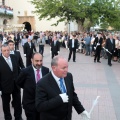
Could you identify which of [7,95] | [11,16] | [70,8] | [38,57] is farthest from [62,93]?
[11,16]

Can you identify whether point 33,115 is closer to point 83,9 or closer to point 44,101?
point 44,101

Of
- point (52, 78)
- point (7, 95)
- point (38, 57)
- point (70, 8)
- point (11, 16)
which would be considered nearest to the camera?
point (52, 78)

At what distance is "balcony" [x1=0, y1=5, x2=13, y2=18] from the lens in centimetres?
4741

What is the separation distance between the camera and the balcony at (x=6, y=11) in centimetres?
4741

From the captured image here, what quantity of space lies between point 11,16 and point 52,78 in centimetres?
4851

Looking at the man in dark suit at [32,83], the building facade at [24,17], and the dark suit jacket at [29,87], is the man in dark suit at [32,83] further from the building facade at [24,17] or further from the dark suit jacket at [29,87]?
the building facade at [24,17]

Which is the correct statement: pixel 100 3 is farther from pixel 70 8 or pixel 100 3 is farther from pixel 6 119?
pixel 6 119

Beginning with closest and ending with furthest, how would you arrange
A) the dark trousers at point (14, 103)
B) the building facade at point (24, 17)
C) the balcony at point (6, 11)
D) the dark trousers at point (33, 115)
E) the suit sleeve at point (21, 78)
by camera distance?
the dark trousers at point (33, 115), the suit sleeve at point (21, 78), the dark trousers at point (14, 103), the balcony at point (6, 11), the building facade at point (24, 17)

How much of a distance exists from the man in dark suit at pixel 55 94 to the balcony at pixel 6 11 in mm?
44652

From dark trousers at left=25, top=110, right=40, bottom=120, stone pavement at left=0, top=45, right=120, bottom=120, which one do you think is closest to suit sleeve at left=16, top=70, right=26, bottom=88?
dark trousers at left=25, top=110, right=40, bottom=120

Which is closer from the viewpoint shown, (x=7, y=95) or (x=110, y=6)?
(x=7, y=95)

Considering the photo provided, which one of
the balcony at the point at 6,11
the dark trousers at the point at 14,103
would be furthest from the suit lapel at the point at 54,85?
the balcony at the point at 6,11

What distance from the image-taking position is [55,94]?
3.70 m

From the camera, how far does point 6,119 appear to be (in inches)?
249
